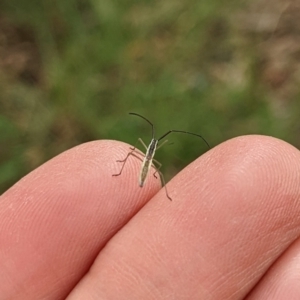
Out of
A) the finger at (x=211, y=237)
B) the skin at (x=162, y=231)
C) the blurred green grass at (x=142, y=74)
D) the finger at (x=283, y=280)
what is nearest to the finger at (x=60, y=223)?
the skin at (x=162, y=231)

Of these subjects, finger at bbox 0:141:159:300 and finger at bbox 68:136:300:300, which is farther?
finger at bbox 0:141:159:300

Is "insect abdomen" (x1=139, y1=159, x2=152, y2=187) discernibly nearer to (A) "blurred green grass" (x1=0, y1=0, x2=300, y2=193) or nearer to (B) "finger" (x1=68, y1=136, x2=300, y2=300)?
(B) "finger" (x1=68, y1=136, x2=300, y2=300)

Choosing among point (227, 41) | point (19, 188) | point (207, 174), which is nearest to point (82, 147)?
point (19, 188)

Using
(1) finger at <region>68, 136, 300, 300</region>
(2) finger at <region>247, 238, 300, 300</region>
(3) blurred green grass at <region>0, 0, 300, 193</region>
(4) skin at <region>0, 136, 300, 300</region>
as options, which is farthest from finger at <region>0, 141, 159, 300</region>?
(3) blurred green grass at <region>0, 0, 300, 193</region>

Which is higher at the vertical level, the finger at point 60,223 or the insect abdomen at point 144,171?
the insect abdomen at point 144,171

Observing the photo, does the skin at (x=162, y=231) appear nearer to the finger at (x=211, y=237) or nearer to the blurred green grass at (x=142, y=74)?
the finger at (x=211, y=237)

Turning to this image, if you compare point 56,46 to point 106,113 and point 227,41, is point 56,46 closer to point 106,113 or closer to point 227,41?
point 106,113

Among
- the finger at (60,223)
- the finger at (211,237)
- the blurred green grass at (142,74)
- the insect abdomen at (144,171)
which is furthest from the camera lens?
the blurred green grass at (142,74)

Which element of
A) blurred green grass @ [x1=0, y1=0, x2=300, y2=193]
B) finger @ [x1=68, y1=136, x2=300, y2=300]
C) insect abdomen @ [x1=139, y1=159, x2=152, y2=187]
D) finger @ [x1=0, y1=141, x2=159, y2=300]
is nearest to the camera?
finger @ [x1=68, y1=136, x2=300, y2=300]
